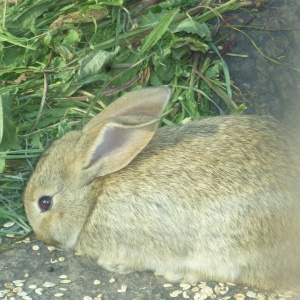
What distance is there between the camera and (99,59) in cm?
688

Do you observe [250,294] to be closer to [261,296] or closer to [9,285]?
[261,296]

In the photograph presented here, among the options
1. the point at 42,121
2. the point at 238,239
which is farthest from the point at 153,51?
the point at 238,239

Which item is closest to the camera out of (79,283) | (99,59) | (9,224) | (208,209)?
(208,209)

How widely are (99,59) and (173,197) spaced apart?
1.68 m

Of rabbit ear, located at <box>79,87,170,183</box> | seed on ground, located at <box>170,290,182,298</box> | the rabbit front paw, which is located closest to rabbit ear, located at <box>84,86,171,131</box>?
rabbit ear, located at <box>79,87,170,183</box>

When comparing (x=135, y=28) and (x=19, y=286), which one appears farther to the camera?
(x=135, y=28)

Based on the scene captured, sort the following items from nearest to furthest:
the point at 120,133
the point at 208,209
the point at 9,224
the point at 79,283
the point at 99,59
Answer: the point at 208,209, the point at 120,133, the point at 79,283, the point at 9,224, the point at 99,59

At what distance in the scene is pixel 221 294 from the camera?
5.61 metres

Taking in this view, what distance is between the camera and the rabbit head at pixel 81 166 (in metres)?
5.66

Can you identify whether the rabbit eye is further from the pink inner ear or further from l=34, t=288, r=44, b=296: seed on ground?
l=34, t=288, r=44, b=296: seed on ground

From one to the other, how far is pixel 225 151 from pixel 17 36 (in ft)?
7.45

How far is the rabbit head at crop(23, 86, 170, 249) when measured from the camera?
5.66 metres

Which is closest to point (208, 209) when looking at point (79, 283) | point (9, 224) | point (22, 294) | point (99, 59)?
point (79, 283)

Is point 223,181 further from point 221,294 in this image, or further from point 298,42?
point 298,42
